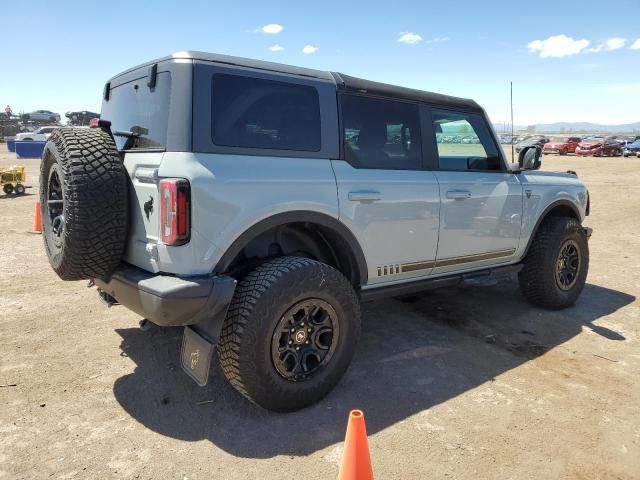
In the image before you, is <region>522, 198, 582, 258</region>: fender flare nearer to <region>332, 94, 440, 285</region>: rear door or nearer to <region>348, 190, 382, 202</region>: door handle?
<region>332, 94, 440, 285</region>: rear door

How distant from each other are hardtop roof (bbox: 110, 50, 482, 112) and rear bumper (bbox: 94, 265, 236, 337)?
124cm

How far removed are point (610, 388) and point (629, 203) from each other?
1102cm

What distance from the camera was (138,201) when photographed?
2.82 m

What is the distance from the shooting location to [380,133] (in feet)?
11.8

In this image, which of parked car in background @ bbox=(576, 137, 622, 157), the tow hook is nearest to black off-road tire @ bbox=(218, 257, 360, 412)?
the tow hook

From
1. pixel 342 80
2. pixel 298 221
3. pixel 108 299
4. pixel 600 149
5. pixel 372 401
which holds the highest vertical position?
pixel 600 149

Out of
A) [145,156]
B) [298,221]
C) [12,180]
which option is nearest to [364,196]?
[298,221]

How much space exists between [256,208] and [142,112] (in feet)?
3.29

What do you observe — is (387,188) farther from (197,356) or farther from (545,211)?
(545,211)

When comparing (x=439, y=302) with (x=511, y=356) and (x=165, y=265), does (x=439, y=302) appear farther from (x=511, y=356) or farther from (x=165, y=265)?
(x=165, y=265)

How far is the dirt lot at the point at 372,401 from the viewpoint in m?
2.54

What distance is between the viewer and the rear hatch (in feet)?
8.94

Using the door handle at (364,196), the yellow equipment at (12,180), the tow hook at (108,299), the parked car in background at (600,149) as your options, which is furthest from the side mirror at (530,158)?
the parked car in background at (600,149)

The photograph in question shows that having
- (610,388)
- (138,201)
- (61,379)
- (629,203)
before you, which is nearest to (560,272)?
(610,388)
